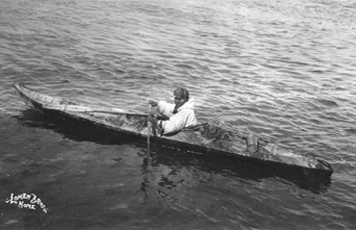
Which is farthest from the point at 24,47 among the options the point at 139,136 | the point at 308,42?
the point at 308,42

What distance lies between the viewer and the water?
28.3 ft

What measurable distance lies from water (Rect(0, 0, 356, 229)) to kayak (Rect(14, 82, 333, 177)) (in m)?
0.40

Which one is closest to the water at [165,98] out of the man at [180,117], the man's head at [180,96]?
the man at [180,117]

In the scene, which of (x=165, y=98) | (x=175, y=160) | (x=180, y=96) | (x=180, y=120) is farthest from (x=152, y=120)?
(x=165, y=98)

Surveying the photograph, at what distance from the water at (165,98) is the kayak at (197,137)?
1.30 feet

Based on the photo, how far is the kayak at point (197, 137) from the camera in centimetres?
1037

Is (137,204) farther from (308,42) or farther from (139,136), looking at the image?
(308,42)

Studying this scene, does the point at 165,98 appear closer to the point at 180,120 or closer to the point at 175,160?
the point at 180,120

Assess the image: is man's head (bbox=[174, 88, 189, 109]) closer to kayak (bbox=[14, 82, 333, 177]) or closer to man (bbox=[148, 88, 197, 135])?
man (bbox=[148, 88, 197, 135])

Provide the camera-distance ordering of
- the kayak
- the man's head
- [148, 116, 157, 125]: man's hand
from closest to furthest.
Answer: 1. the kayak
2. [148, 116, 157, 125]: man's hand
3. the man's head

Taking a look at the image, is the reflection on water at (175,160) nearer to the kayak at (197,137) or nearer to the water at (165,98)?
the water at (165,98)

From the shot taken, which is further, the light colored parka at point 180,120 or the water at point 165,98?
the light colored parka at point 180,120

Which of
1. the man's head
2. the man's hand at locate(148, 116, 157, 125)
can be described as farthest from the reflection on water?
the man's head

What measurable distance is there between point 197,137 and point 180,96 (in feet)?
4.54
